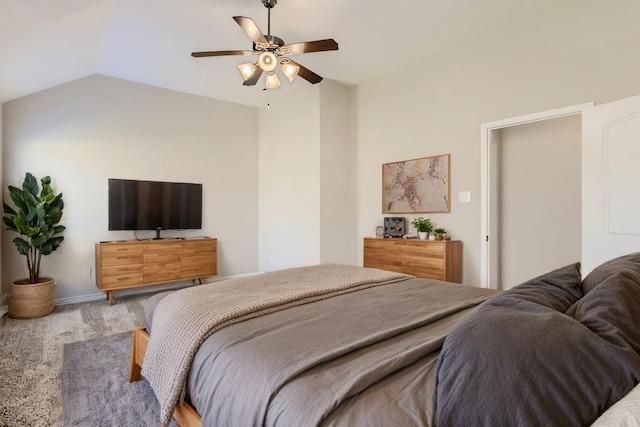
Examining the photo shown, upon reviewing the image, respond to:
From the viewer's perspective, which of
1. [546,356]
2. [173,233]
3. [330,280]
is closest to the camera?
[546,356]

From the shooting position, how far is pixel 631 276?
106cm

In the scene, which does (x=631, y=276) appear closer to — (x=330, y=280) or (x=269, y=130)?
(x=330, y=280)

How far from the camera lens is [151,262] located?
421 cm

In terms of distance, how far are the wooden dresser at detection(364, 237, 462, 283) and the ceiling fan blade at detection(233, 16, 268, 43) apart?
8.29ft

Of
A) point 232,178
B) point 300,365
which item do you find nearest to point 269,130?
point 232,178

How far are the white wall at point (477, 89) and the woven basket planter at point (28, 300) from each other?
12.2ft

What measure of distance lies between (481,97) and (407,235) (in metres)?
1.71

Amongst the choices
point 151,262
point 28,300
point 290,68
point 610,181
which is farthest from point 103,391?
point 610,181

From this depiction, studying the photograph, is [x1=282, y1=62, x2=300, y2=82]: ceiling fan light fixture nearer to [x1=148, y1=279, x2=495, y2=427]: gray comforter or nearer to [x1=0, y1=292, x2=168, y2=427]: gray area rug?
[x1=148, y1=279, x2=495, y2=427]: gray comforter

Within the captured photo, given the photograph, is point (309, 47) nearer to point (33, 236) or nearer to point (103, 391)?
point (103, 391)

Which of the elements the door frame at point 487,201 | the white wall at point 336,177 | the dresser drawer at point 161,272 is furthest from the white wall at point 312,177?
the door frame at point 487,201

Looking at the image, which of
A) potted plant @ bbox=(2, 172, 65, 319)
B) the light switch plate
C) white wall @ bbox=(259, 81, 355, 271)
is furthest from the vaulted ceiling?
the light switch plate

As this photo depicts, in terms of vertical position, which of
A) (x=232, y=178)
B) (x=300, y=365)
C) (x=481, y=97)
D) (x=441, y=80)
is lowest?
(x=300, y=365)

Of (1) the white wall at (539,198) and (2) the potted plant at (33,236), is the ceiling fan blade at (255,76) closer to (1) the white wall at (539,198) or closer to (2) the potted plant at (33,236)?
(2) the potted plant at (33,236)
